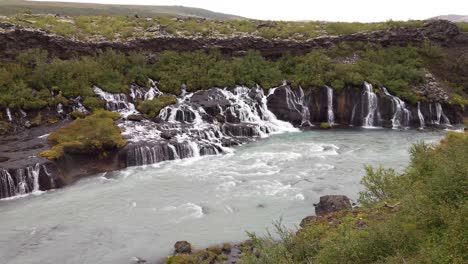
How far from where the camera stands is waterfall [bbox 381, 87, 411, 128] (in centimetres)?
3956

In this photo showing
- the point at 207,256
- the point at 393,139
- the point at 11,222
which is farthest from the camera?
the point at 393,139

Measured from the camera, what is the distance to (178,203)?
21.2m

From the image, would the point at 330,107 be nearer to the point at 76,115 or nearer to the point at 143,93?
the point at 143,93

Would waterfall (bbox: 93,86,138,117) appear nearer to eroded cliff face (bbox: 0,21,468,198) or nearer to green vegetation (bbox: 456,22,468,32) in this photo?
eroded cliff face (bbox: 0,21,468,198)

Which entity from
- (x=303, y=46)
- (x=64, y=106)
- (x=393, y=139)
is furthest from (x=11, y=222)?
(x=303, y=46)

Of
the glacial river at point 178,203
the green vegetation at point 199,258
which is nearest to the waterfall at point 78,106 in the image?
the glacial river at point 178,203

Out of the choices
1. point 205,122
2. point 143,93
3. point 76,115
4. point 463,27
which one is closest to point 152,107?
point 143,93

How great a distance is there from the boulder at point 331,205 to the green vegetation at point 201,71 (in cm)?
2151

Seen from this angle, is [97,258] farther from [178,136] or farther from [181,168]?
[178,136]

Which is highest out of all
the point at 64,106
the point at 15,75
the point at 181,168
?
the point at 15,75

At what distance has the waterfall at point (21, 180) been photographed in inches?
907

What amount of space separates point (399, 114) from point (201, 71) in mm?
19949

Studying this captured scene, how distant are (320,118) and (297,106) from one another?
2574 millimetres

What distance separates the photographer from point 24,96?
110 feet
